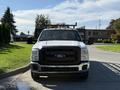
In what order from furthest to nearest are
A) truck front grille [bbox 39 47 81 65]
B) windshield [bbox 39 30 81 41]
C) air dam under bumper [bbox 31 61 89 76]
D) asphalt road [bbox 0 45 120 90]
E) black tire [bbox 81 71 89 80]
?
windshield [bbox 39 30 81 41] → black tire [bbox 81 71 89 80] → truck front grille [bbox 39 47 81 65] → air dam under bumper [bbox 31 61 89 76] → asphalt road [bbox 0 45 120 90]

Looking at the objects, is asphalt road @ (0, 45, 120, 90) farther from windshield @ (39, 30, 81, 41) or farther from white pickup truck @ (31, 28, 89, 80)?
windshield @ (39, 30, 81, 41)

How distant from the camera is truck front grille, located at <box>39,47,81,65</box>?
13109 millimetres

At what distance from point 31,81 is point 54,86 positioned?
1.48 metres

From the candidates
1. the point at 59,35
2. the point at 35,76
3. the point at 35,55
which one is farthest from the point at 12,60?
the point at 35,55

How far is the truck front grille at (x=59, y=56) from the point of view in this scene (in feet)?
43.0

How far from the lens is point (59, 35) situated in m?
15.4

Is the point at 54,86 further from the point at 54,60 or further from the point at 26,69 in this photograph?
the point at 26,69

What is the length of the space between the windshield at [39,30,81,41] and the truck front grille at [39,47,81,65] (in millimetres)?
1992

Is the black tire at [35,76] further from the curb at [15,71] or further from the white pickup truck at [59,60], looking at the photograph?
the curb at [15,71]

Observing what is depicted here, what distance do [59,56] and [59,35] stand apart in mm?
2398


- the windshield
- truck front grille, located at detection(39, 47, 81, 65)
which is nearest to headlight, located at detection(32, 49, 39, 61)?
truck front grille, located at detection(39, 47, 81, 65)

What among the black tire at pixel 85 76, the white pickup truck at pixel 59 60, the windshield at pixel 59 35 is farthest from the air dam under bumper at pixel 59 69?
the windshield at pixel 59 35

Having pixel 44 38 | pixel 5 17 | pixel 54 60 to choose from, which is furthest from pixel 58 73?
pixel 5 17

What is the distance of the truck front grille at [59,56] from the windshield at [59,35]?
1.99 m
